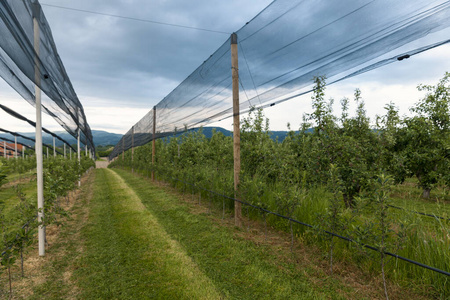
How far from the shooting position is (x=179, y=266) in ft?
12.5

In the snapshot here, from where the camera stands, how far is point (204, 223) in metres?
5.94

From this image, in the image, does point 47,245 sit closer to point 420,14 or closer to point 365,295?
point 365,295

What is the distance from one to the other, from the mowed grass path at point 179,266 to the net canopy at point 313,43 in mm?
3128

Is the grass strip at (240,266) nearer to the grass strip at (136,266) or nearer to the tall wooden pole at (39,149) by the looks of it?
the grass strip at (136,266)

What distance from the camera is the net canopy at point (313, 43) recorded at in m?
2.83

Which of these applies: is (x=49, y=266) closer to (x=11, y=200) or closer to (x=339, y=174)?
(x=339, y=174)

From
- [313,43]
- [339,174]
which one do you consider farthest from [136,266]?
[313,43]

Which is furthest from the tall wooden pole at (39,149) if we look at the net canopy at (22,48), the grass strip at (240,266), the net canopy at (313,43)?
the net canopy at (313,43)

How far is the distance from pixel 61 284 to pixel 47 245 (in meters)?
A: 1.94

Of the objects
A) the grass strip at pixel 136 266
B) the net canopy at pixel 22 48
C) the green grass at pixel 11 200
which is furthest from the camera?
the green grass at pixel 11 200

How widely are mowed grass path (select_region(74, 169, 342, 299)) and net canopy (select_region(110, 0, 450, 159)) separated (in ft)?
10.3

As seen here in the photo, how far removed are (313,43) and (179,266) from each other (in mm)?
4449

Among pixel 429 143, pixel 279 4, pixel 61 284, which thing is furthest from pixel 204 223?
pixel 429 143

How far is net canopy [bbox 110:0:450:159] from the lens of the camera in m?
2.83
